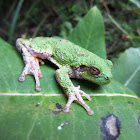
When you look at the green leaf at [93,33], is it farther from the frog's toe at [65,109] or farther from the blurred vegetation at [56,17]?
the blurred vegetation at [56,17]

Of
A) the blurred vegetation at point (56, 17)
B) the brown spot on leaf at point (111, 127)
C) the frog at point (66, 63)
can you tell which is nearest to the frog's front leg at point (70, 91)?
the frog at point (66, 63)

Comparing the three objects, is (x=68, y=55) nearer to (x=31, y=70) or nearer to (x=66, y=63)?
(x=66, y=63)

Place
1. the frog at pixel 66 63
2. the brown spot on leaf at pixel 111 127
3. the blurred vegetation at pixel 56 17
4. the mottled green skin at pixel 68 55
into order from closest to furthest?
the brown spot on leaf at pixel 111 127 < the frog at pixel 66 63 < the mottled green skin at pixel 68 55 < the blurred vegetation at pixel 56 17

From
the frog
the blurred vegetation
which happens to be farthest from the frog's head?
the blurred vegetation

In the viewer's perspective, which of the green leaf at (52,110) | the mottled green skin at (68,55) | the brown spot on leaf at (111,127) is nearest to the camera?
the green leaf at (52,110)

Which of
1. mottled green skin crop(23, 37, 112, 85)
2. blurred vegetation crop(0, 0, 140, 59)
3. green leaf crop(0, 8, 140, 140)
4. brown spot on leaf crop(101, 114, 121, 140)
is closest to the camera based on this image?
green leaf crop(0, 8, 140, 140)

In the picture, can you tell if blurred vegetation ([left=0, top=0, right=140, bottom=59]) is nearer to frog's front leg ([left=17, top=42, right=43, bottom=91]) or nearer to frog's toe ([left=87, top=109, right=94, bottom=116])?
frog's front leg ([left=17, top=42, right=43, bottom=91])

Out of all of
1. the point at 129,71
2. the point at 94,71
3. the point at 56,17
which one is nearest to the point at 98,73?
the point at 94,71
